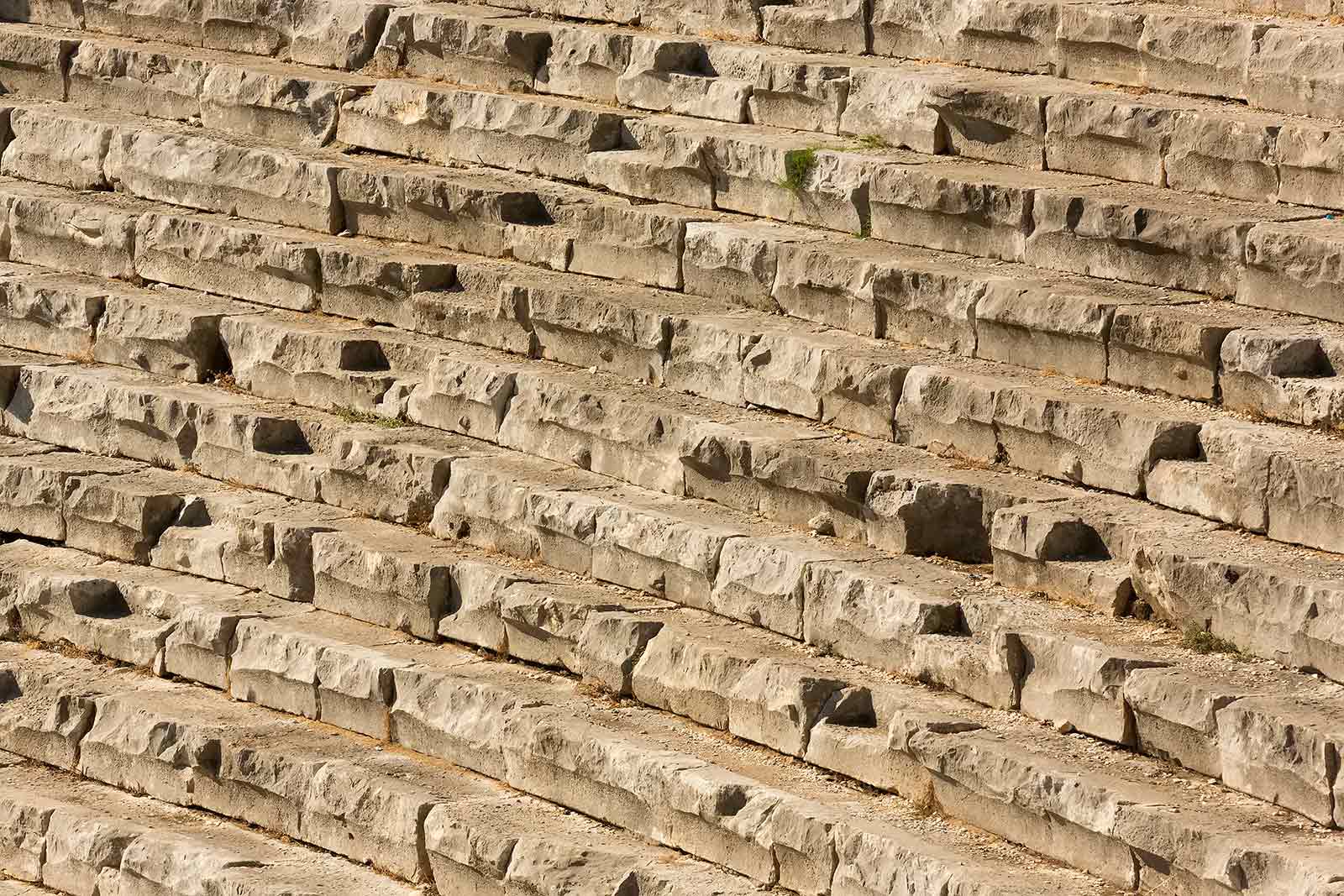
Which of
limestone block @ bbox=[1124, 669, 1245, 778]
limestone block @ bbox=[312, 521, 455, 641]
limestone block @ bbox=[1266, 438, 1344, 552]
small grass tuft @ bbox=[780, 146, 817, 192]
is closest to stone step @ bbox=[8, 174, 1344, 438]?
small grass tuft @ bbox=[780, 146, 817, 192]

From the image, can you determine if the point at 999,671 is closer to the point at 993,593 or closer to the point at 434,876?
the point at 993,593

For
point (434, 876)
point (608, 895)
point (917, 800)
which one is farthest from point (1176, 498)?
point (434, 876)

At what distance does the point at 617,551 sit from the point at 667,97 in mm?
3214

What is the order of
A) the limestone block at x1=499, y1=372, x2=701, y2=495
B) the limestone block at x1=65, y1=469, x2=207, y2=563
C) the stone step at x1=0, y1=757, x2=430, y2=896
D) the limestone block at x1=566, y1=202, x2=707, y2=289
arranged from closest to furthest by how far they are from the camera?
the stone step at x1=0, y1=757, x2=430, y2=896 < the limestone block at x1=499, y1=372, x2=701, y2=495 < the limestone block at x1=65, y1=469, x2=207, y2=563 < the limestone block at x1=566, y1=202, x2=707, y2=289

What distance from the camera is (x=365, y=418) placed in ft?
34.4

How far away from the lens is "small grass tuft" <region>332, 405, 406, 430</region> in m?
10.4

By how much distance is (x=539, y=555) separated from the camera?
9.38 meters

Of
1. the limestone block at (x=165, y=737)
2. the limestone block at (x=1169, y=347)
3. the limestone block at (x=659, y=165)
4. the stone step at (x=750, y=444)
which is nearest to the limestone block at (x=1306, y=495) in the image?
the stone step at (x=750, y=444)

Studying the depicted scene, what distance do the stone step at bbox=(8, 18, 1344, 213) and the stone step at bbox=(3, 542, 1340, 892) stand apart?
2.85m

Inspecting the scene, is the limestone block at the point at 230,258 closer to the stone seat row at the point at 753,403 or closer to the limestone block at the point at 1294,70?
the stone seat row at the point at 753,403

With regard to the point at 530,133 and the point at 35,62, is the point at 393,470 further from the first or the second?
the point at 35,62

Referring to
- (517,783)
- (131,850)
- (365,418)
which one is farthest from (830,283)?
(131,850)

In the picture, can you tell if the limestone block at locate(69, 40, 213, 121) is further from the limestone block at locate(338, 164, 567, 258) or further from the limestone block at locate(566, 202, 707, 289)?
the limestone block at locate(566, 202, 707, 289)

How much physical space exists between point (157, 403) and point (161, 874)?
112 inches
